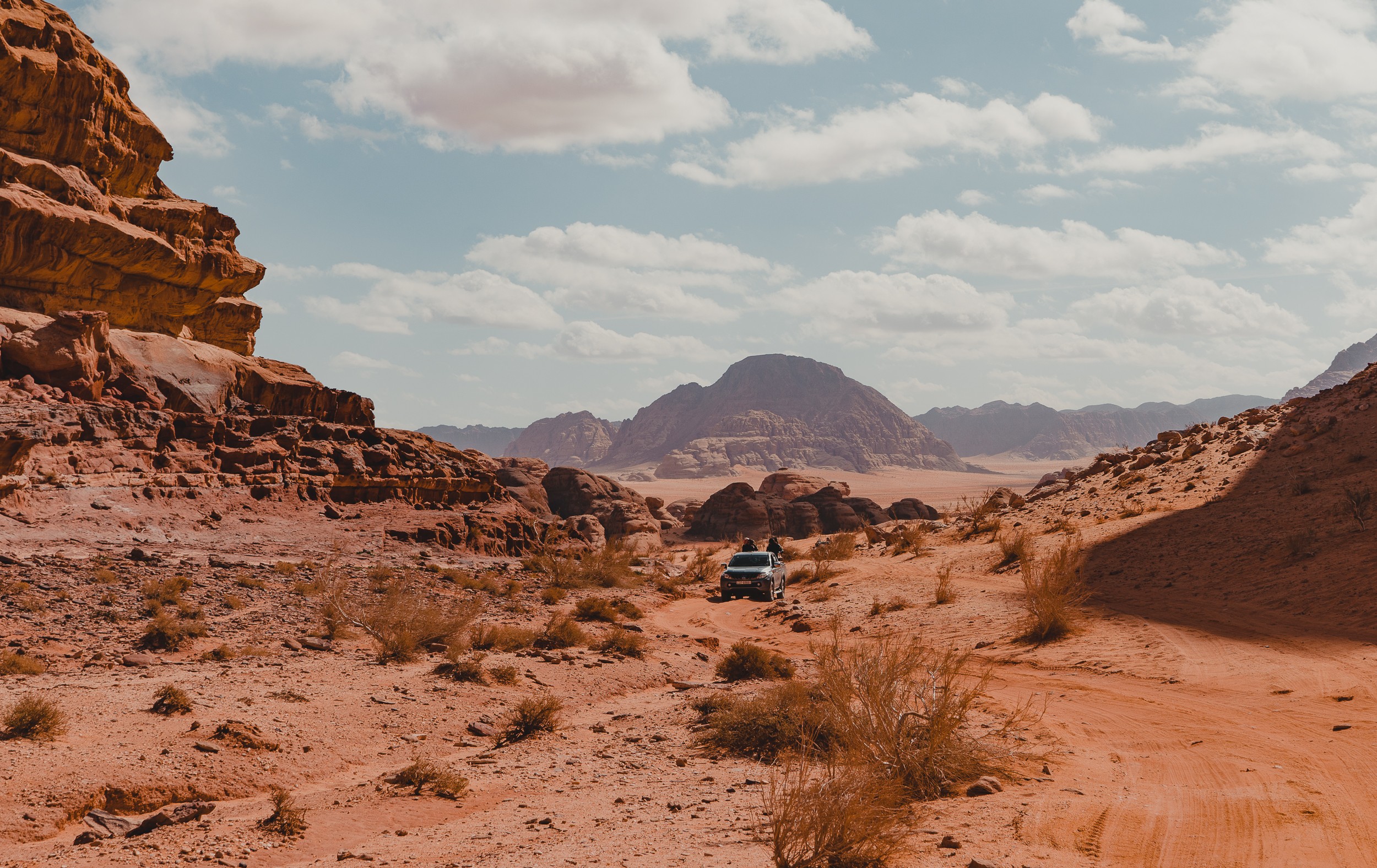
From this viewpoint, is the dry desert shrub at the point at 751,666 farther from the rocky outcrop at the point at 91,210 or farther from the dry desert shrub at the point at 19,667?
the rocky outcrop at the point at 91,210

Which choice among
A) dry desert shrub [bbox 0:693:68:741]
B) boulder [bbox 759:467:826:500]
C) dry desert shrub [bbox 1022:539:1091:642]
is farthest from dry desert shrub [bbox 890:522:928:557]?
boulder [bbox 759:467:826:500]

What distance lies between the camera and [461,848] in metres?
5.95

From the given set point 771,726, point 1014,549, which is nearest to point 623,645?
point 771,726

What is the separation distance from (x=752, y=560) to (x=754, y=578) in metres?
1.20

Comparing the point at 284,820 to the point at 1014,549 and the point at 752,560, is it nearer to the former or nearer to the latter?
the point at 752,560

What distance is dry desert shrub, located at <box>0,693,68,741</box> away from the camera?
301 inches

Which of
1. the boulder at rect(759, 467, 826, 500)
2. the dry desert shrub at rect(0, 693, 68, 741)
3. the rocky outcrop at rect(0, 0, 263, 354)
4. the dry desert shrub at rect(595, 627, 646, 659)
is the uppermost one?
the rocky outcrop at rect(0, 0, 263, 354)

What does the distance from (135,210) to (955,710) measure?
46.7m

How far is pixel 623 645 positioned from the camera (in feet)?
48.8

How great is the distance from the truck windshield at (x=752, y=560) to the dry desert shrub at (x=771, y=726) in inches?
650

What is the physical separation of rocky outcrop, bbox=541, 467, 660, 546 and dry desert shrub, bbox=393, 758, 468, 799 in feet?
133

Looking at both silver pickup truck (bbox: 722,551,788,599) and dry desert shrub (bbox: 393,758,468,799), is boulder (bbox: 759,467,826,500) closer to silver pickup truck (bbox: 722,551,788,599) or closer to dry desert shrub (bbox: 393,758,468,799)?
silver pickup truck (bbox: 722,551,788,599)

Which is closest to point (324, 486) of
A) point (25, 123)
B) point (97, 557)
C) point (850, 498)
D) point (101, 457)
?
point (101, 457)

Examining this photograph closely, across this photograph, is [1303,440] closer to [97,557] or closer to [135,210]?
[97,557]
